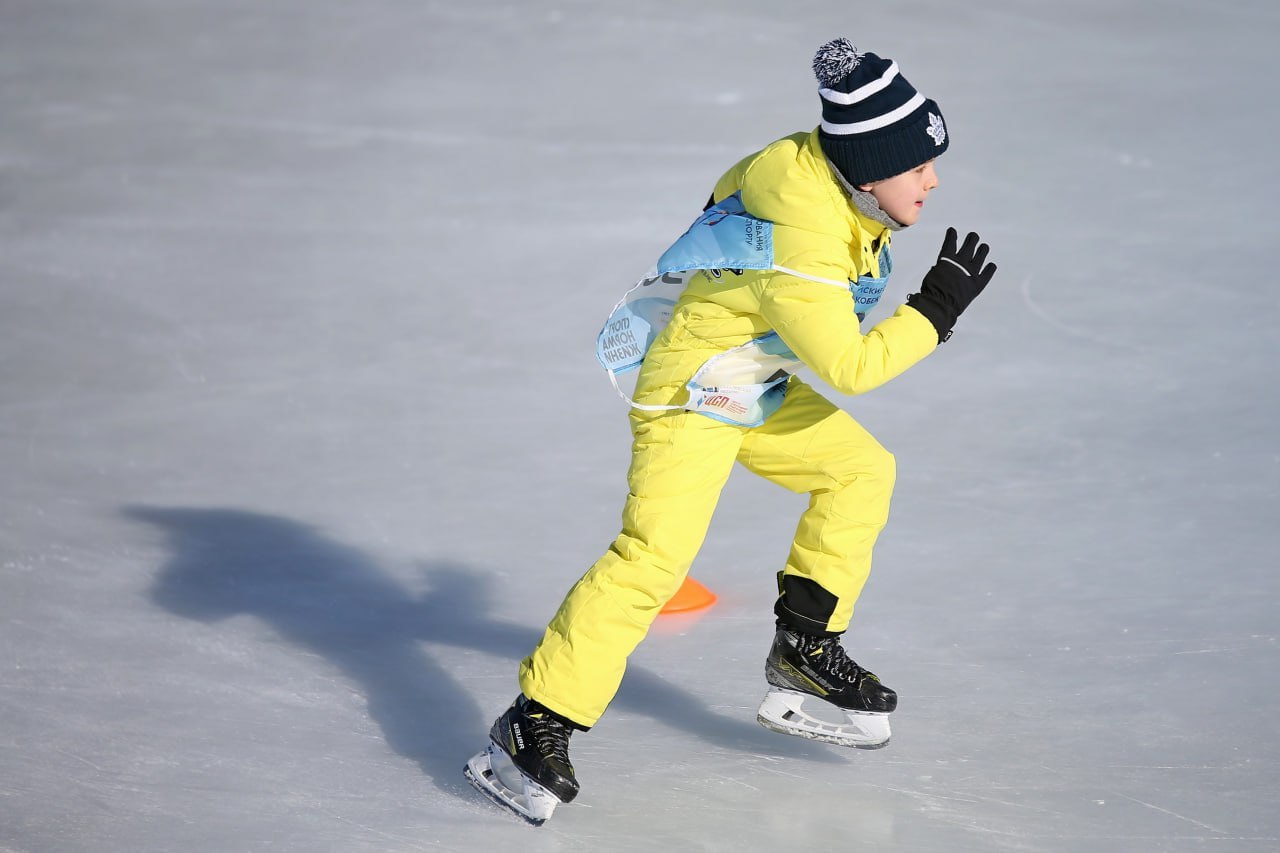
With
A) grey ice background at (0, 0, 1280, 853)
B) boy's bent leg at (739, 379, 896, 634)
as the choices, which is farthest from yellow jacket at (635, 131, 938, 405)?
grey ice background at (0, 0, 1280, 853)

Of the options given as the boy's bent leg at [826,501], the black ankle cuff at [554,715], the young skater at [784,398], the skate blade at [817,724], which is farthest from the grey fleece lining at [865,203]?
the black ankle cuff at [554,715]

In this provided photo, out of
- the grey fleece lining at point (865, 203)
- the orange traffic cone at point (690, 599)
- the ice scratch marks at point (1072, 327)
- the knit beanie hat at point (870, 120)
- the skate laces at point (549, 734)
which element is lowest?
the ice scratch marks at point (1072, 327)

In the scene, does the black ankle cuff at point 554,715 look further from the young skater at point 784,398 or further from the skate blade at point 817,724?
the skate blade at point 817,724

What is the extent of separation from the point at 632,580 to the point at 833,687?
0.50 meters

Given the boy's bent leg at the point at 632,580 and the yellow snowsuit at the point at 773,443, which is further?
the boy's bent leg at the point at 632,580

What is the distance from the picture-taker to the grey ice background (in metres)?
3.32

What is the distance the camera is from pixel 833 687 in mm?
3297

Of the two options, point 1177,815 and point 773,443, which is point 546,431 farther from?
point 1177,815

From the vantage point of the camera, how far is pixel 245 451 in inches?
209

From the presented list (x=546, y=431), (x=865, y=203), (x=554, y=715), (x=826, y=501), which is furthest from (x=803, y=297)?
(x=546, y=431)

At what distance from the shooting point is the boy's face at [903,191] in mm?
2996

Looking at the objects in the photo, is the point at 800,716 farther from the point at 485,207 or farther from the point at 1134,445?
the point at 485,207

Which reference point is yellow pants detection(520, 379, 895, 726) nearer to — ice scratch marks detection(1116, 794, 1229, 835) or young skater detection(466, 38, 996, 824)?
young skater detection(466, 38, 996, 824)

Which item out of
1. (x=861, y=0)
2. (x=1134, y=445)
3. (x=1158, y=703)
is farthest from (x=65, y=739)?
(x=861, y=0)
